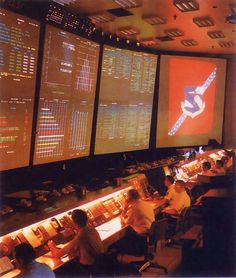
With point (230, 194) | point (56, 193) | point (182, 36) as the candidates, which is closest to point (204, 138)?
point (182, 36)

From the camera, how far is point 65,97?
5.51 m

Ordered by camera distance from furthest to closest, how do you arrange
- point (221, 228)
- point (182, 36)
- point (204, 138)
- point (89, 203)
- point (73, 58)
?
1. point (204, 138)
2. point (182, 36)
3. point (73, 58)
4. point (89, 203)
5. point (221, 228)

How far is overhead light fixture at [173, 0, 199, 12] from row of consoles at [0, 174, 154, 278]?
2481 millimetres

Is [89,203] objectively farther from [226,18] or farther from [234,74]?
[234,74]

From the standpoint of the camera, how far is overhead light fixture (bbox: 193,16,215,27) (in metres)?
6.12

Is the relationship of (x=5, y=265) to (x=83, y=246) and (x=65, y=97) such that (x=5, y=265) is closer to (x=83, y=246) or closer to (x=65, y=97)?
(x=83, y=246)

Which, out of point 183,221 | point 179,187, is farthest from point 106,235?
point 179,187

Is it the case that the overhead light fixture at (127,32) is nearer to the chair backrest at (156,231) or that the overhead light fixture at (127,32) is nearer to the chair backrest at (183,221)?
the chair backrest at (183,221)

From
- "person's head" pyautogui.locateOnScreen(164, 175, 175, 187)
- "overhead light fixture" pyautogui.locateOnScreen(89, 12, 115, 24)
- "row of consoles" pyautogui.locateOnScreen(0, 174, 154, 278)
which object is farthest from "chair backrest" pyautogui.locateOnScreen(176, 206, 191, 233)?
"overhead light fixture" pyautogui.locateOnScreen(89, 12, 115, 24)

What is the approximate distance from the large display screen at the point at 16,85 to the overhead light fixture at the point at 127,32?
8.06 feet

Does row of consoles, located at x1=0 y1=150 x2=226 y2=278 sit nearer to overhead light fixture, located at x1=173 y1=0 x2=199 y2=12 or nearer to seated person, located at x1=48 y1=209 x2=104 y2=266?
seated person, located at x1=48 y1=209 x2=104 y2=266

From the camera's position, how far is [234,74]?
10531 millimetres

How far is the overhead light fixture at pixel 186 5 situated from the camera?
205 inches

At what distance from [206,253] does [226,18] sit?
177 inches
